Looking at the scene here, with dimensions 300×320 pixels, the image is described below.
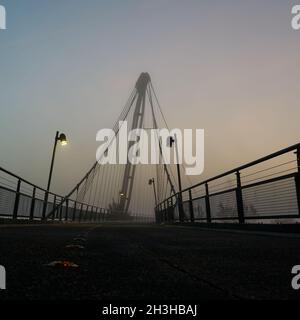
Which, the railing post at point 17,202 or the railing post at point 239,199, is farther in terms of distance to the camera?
the railing post at point 17,202

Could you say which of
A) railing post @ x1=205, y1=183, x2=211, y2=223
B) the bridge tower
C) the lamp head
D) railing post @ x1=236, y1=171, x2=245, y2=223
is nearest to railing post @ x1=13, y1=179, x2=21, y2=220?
railing post @ x1=205, y1=183, x2=211, y2=223

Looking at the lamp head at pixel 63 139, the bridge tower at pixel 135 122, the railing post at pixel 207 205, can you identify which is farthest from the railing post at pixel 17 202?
the bridge tower at pixel 135 122

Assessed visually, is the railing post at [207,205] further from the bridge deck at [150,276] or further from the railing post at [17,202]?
the bridge deck at [150,276]

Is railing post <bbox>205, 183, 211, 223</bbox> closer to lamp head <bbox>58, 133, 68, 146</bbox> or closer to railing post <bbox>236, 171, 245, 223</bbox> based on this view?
railing post <bbox>236, 171, 245, 223</bbox>

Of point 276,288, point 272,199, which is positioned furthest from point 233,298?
point 272,199

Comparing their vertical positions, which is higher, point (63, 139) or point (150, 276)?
point (63, 139)

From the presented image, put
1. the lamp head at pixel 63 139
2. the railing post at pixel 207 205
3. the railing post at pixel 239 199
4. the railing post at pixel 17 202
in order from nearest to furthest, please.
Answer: the railing post at pixel 239 199 → the railing post at pixel 207 205 → the railing post at pixel 17 202 → the lamp head at pixel 63 139

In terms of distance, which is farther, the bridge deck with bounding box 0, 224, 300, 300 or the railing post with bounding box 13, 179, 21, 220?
the railing post with bounding box 13, 179, 21, 220

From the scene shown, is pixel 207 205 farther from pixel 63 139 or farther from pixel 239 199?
pixel 63 139

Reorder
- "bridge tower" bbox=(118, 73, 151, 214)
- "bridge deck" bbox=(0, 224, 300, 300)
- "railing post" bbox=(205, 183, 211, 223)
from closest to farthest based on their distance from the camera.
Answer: "bridge deck" bbox=(0, 224, 300, 300), "railing post" bbox=(205, 183, 211, 223), "bridge tower" bbox=(118, 73, 151, 214)

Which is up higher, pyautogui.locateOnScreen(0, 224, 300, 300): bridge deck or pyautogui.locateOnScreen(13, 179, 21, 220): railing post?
pyautogui.locateOnScreen(13, 179, 21, 220): railing post

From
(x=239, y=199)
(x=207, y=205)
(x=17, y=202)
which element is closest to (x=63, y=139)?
(x=17, y=202)
